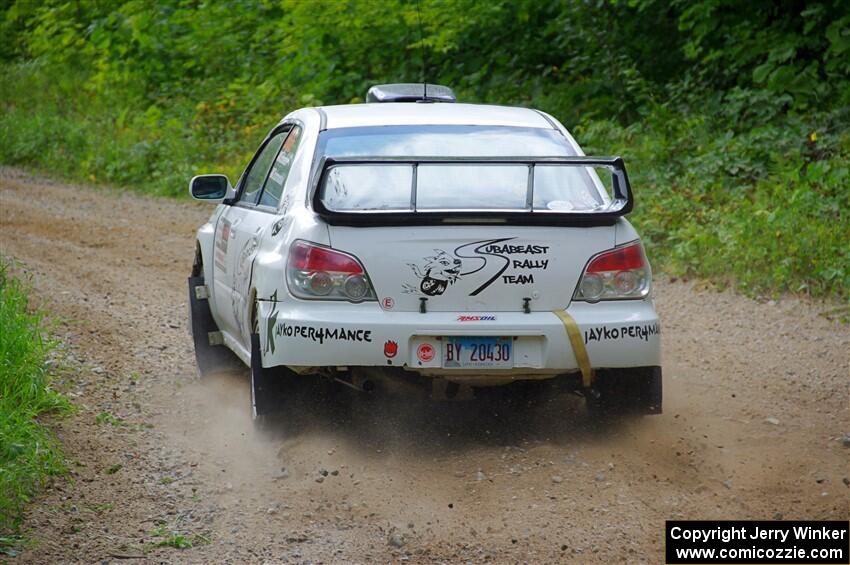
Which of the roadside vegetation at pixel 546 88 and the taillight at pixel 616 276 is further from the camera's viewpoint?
the roadside vegetation at pixel 546 88

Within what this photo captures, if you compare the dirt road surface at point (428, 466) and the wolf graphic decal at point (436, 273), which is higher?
the wolf graphic decal at point (436, 273)

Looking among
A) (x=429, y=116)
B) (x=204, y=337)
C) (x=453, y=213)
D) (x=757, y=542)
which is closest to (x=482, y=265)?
(x=453, y=213)

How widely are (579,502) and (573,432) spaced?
3.22ft

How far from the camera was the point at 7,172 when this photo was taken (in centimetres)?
1777

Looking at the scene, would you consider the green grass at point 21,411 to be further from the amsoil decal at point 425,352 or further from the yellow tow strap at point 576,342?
the yellow tow strap at point 576,342

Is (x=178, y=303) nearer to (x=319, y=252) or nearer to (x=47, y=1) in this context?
(x=319, y=252)

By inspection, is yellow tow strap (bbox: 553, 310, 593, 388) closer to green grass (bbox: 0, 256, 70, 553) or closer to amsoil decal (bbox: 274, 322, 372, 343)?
amsoil decal (bbox: 274, 322, 372, 343)

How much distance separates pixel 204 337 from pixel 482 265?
2.57 m

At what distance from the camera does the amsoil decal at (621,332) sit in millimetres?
5434

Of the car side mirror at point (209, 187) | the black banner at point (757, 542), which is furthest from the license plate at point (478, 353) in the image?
the car side mirror at point (209, 187)

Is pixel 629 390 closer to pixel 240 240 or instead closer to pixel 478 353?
pixel 478 353

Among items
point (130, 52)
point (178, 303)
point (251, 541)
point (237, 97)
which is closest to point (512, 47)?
point (237, 97)

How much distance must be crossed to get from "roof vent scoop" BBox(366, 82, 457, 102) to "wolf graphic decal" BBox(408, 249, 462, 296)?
7.08ft

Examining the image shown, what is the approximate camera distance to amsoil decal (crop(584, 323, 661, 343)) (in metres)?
5.43
